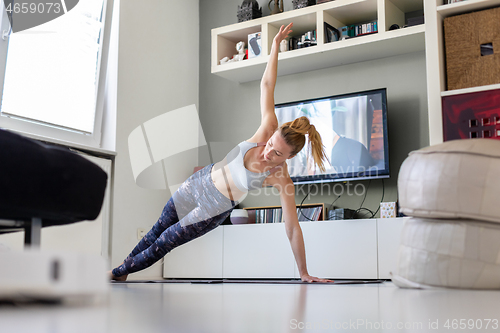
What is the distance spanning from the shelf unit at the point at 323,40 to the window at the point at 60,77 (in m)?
1.25

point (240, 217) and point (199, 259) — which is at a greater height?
point (240, 217)

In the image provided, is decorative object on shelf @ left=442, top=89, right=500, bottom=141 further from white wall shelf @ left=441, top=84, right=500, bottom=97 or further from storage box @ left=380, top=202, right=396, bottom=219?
storage box @ left=380, top=202, right=396, bottom=219

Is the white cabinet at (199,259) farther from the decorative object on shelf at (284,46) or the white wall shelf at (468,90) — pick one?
the white wall shelf at (468,90)

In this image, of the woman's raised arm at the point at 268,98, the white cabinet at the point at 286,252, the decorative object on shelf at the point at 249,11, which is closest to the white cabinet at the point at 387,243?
the white cabinet at the point at 286,252

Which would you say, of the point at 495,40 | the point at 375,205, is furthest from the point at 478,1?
the point at 375,205

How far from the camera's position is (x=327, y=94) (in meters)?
4.64

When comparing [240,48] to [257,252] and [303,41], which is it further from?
[257,252]

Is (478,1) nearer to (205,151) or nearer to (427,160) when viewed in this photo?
(427,160)

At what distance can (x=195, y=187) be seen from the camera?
3.00m

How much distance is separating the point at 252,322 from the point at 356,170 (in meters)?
3.63

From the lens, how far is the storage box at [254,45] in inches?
182

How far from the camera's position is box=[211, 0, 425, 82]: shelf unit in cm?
399

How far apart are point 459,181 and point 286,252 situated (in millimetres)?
2840

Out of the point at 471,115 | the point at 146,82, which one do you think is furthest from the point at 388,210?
the point at 146,82
